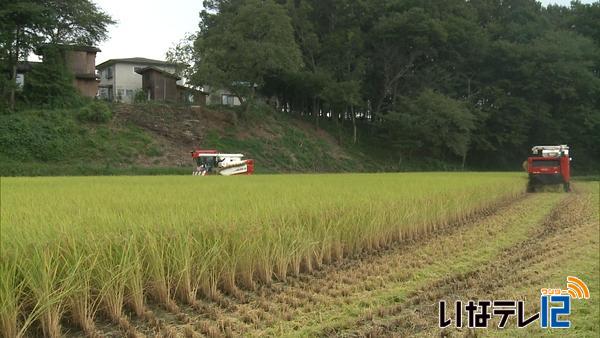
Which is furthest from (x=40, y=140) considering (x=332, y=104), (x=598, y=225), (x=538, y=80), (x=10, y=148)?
(x=538, y=80)

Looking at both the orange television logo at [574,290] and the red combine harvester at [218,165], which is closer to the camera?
the orange television logo at [574,290]

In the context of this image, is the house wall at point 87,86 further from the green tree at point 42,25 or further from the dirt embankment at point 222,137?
the dirt embankment at point 222,137

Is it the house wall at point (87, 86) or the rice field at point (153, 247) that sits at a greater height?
the house wall at point (87, 86)

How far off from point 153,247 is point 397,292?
2109 mm

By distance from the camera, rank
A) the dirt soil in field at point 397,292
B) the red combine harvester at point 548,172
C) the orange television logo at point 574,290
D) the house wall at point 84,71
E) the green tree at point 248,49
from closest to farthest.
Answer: the dirt soil in field at point 397,292, the orange television logo at point 574,290, the red combine harvester at point 548,172, the green tree at point 248,49, the house wall at point 84,71

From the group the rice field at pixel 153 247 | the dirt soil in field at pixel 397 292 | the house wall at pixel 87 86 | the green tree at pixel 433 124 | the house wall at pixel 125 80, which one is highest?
the house wall at pixel 125 80

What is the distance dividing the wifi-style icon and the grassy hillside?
65.8 ft

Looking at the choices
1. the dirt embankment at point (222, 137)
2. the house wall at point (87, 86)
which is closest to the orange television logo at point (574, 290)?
the dirt embankment at point (222, 137)

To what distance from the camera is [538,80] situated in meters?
38.5

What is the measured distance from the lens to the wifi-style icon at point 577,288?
4078 millimetres

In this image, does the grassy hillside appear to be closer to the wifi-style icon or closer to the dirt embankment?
the dirt embankment

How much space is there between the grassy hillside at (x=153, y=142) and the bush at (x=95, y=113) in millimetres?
76

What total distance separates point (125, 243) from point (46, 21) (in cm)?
2749

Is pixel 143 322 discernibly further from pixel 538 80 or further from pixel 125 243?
pixel 538 80
